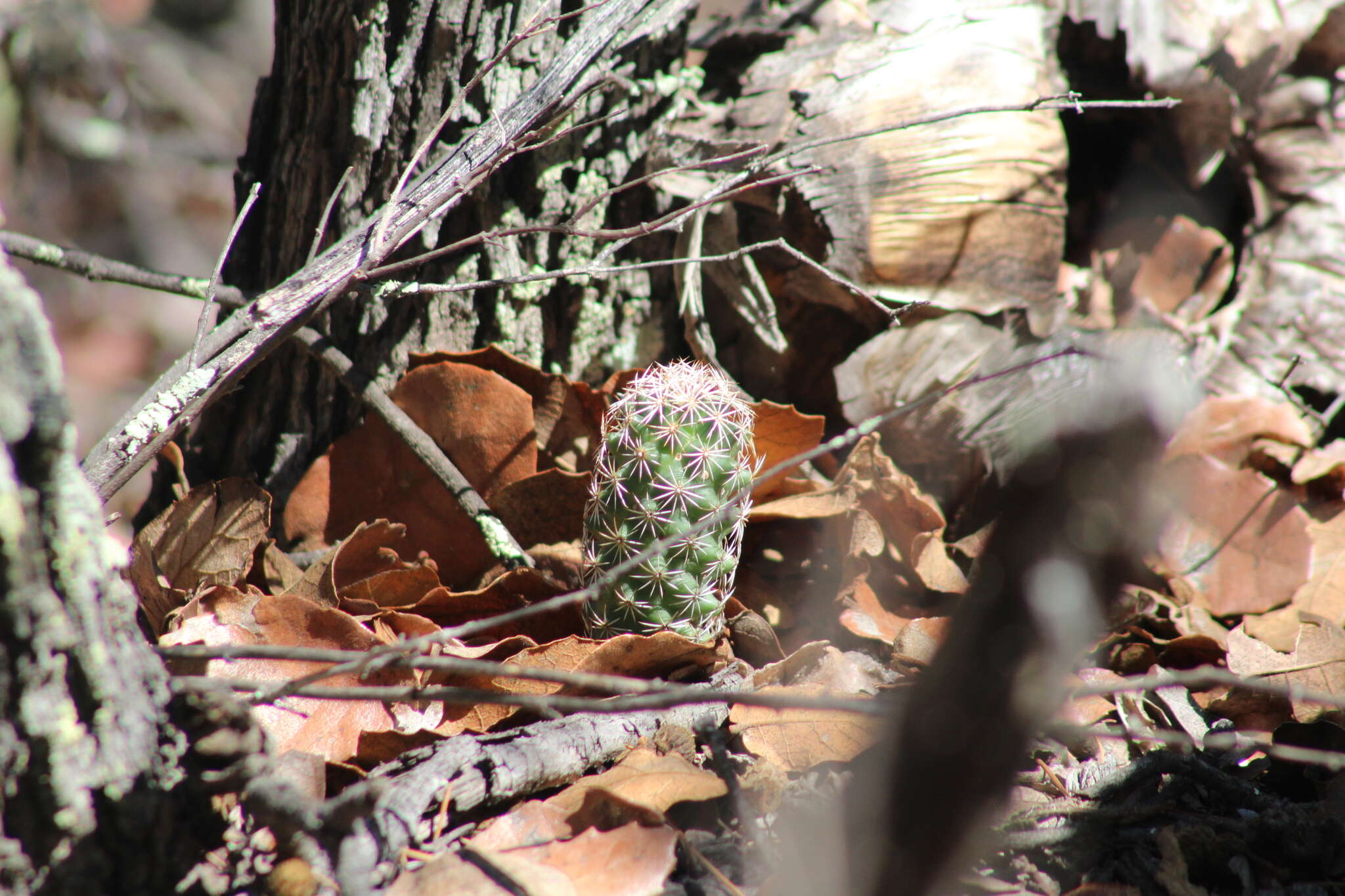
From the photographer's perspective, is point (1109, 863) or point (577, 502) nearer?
point (1109, 863)

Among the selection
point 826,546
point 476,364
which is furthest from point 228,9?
point 826,546

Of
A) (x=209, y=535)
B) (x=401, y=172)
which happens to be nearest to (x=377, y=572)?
(x=209, y=535)

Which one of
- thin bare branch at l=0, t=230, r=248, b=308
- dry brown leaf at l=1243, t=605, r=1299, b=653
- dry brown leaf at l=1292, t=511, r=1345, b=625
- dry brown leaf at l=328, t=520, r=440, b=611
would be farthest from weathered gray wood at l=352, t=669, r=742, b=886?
dry brown leaf at l=1292, t=511, r=1345, b=625

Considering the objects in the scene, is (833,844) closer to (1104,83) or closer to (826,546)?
(826,546)

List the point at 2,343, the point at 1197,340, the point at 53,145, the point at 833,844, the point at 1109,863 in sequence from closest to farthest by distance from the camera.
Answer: the point at 2,343
the point at 833,844
the point at 1109,863
the point at 1197,340
the point at 53,145

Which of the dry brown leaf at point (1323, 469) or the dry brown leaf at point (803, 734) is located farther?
the dry brown leaf at point (1323, 469)

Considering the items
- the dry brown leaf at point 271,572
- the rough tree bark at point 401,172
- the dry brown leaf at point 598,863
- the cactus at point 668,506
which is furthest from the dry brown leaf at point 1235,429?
the dry brown leaf at point 271,572

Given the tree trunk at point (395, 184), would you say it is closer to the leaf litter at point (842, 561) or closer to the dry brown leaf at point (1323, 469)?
the leaf litter at point (842, 561)
